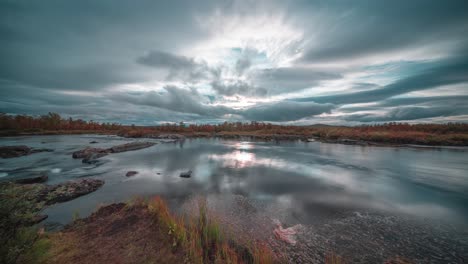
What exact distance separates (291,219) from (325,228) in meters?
1.50

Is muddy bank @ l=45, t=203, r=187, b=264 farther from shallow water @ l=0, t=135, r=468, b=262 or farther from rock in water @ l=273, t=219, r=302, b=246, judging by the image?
rock in water @ l=273, t=219, r=302, b=246

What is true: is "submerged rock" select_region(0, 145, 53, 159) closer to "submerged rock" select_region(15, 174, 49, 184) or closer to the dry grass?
"submerged rock" select_region(15, 174, 49, 184)

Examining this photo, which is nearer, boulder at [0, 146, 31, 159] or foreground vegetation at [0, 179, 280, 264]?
foreground vegetation at [0, 179, 280, 264]

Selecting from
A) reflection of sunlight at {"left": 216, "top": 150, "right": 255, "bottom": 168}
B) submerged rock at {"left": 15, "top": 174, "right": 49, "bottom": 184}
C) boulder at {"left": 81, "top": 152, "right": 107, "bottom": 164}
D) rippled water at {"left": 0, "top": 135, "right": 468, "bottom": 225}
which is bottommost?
reflection of sunlight at {"left": 216, "top": 150, "right": 255, "bottom": 168}

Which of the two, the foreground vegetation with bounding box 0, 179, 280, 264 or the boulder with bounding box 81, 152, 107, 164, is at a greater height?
the foreground vegetation with bounding box 0, 179, 280, 264

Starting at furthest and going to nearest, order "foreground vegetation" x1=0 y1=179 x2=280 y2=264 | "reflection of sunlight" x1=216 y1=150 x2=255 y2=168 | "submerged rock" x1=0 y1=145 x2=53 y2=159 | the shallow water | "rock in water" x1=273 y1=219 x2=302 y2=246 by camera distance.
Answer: "submerged rock" x1=0 y1=145 x2=53 y2=159, "reflection of sunlight" x1=216 y1=150 x2=255 y2=168, the shallow water, "rock in water" x1=273 y1=219 x2=302 y2=246, "foreground vegetation" x1=0 y1=179 x2=280 y2=264

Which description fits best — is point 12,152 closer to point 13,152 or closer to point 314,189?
point 13,152

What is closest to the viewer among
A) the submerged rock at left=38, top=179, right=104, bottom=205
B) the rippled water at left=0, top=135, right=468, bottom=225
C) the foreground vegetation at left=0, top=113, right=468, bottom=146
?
the submerged rock at left=38, top=179, right=104, bottom=205

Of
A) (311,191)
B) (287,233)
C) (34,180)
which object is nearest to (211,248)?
(287,233)

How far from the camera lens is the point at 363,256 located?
5664 millimetres

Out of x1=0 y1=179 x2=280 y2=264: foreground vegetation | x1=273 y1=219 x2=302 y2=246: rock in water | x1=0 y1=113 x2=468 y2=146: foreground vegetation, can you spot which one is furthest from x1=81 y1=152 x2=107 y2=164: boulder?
x1=0 y1=113 x2=468 y2=146: foreground vegetation

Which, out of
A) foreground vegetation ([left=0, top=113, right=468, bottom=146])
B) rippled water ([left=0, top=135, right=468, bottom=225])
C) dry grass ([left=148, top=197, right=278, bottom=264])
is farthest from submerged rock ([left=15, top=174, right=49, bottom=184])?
foreground vegetation ([left=0, top=113, right=468, bottom=146])

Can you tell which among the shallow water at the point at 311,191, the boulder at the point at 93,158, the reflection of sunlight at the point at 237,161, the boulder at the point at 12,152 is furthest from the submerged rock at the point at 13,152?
the reflection of sunlight at the point at 237,161

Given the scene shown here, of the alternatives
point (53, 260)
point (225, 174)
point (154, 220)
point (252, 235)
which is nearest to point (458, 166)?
point (225, 174)
